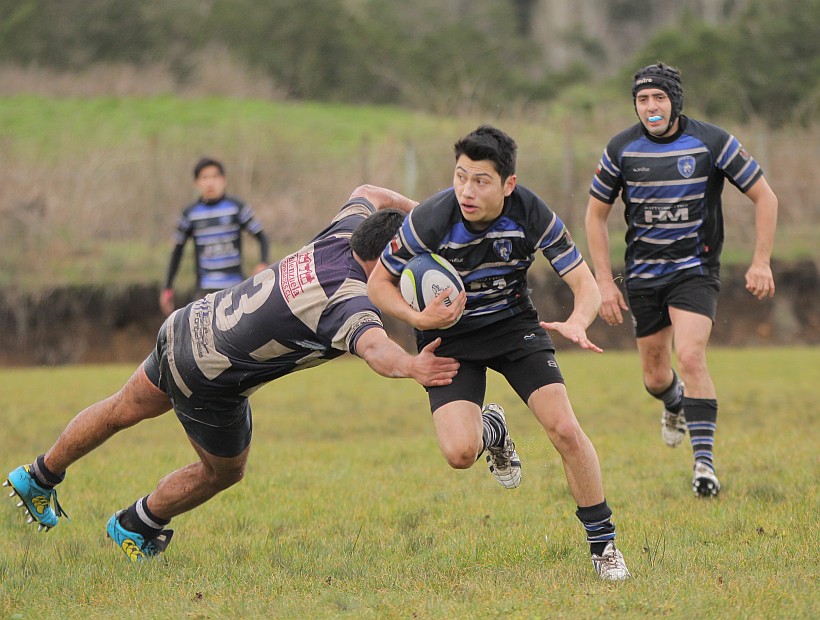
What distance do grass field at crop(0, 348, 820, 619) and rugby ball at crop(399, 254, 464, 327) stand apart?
125 centimetres

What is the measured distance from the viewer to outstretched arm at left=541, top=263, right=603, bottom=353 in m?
4.88

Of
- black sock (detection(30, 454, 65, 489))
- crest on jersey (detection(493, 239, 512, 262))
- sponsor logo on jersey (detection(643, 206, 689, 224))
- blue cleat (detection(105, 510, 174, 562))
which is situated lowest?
blue cleat (detection(105, 510, 174, 562))

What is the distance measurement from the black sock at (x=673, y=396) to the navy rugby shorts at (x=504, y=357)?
2765mm

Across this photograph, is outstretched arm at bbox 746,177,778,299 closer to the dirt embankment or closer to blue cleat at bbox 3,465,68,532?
blue cleat at bbox 3,465,68,532

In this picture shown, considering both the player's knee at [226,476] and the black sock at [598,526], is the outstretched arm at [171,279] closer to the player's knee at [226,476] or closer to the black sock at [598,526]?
the player's knee at [226,476]

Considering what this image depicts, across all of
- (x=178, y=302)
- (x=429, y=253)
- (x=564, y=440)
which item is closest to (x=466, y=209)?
(x=429, y=253)

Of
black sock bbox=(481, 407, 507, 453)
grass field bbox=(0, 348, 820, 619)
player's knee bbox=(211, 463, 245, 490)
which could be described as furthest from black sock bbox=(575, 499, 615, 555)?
player's knee bbox=(211, 463, 245, 490)

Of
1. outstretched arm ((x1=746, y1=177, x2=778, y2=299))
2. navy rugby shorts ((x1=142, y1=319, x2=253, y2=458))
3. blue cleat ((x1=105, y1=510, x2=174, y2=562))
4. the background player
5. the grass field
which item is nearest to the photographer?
the grass field

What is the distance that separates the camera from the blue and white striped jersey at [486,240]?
523 cm

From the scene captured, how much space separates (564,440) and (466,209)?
111 centimetres

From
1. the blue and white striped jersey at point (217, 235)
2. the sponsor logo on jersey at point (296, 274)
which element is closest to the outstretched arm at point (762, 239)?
the sponsor logo on jersey at point (296, 274)

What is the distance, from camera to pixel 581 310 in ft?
16.8

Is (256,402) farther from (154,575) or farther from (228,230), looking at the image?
(154,575)

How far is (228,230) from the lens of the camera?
12.2 m
